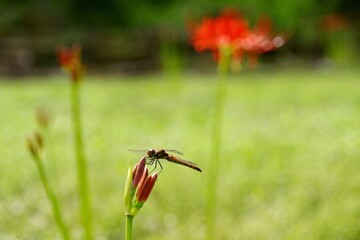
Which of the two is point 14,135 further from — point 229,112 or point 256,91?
point 256,91

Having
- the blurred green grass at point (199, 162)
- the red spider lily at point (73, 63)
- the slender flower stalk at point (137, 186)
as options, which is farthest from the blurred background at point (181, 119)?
the slender flower stalk at point (137, 186)

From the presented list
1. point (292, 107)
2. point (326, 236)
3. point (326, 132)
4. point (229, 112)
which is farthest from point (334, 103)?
point (326, 236)

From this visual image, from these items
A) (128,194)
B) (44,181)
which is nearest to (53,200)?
(44,181)

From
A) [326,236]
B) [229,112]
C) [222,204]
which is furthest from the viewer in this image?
[229,112]

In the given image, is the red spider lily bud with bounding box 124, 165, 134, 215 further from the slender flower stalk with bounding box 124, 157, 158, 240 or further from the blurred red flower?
the blurred red flower

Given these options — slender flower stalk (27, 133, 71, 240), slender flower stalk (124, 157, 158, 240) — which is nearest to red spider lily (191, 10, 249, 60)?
slender flower stalk (27, 133, 71, 240)

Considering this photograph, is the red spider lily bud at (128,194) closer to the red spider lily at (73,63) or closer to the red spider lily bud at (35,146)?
the red spider lily bud at (35,146)

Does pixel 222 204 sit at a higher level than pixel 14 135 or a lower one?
lower

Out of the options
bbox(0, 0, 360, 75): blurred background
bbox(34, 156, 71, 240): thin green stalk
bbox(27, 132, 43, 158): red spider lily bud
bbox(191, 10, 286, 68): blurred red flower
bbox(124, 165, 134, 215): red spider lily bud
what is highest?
bbox(0, 0, 360, 75): blurred background
